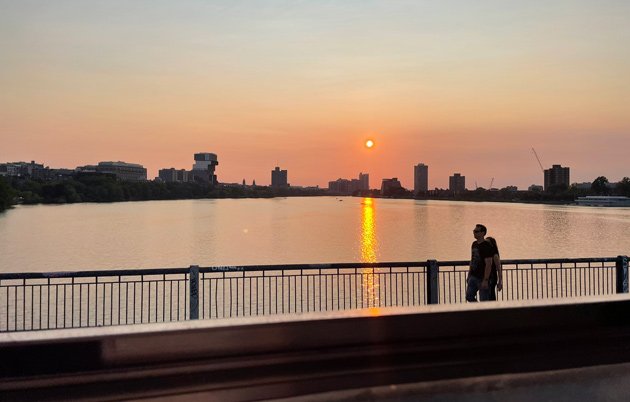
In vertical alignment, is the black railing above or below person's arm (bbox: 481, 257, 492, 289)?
below

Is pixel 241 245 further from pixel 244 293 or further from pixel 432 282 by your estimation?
pixel 432 282

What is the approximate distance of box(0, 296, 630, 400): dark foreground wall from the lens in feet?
12.5

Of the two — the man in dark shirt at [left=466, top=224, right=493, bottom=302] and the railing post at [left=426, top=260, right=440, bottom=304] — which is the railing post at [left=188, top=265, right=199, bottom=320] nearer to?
the railing post at [left=426, top=260, right=440, bottom=304]

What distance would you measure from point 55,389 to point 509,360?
3.55 m

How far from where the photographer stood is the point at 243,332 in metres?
4.21

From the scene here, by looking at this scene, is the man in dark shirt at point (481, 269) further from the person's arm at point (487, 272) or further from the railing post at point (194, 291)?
the railing post at point (194, 291)

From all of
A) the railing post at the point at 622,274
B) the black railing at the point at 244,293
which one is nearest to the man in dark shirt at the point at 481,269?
the black railing at the point at 244,293

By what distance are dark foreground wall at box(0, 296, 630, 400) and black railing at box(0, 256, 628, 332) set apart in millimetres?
3218

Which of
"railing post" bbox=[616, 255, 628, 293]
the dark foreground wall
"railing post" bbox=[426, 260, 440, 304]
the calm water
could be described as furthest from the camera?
the calm water

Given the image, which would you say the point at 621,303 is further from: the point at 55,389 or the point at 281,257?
the point at 281,257

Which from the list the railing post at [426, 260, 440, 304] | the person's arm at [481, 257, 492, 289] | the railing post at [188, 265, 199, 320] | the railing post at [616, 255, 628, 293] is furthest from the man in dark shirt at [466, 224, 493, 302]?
the railing post at [188, 265, 199, 320]

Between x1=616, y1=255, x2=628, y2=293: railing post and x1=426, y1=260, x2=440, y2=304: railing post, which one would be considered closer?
x1=426, y1=260, x2=440, y2=304: railing post

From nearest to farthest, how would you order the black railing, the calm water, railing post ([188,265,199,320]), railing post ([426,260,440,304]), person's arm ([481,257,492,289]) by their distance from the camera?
1. railing post ([188,265,199,320])
2. the black railing
3. person's arm ([481,257,492,289])
4. railing post ([426,260,440,304])
5. the calm water

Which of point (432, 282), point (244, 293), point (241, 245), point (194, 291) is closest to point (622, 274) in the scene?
point (432, 282)
